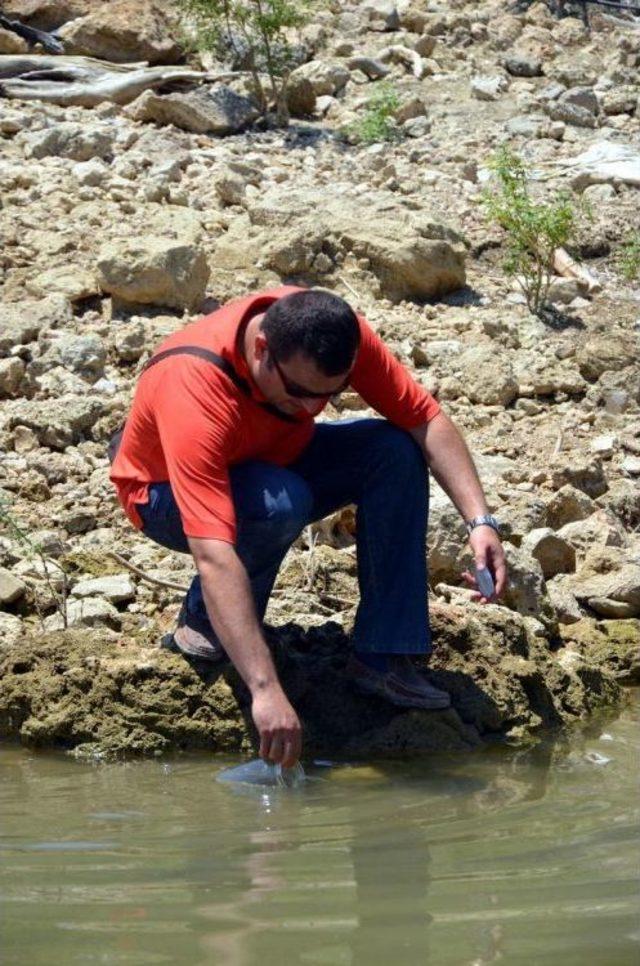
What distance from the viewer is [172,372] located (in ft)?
12.9

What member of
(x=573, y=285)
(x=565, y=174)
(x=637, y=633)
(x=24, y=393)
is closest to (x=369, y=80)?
(x=565, y=174)

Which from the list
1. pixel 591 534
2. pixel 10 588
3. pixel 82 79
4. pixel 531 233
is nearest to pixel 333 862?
pixel 10 588

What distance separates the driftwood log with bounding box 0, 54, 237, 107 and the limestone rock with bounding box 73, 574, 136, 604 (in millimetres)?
5384

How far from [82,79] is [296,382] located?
666 centimetres

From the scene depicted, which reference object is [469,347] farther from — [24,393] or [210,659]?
[210,659]

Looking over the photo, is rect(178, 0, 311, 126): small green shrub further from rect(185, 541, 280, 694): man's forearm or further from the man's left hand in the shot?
rect(185, 541, 280, 694): man's forearm

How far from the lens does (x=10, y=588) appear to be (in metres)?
4.96

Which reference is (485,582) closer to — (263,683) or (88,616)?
(263,683)

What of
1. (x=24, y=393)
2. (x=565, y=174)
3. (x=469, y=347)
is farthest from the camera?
(x=565, y=174)

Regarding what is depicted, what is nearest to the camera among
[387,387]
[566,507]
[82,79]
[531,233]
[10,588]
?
[387,387]

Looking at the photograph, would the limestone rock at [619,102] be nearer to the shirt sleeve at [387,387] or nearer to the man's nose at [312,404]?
the shirt sleeve at [387,387]

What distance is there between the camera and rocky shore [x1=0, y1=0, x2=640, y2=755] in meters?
4.48

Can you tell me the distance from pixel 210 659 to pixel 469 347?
310 cm

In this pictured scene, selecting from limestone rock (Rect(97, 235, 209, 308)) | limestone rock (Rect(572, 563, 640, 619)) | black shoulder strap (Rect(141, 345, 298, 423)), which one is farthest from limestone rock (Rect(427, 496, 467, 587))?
limestone rock (Rect(97, 235, 209, 308))
